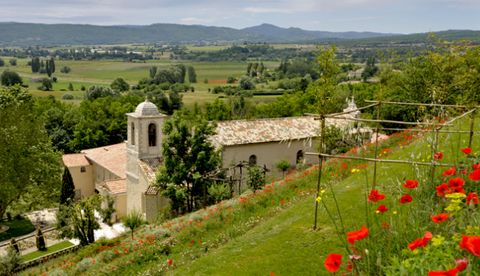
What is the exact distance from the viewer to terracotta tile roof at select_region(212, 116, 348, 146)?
34031mm

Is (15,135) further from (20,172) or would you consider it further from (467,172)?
(467,172)

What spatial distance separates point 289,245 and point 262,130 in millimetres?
24850

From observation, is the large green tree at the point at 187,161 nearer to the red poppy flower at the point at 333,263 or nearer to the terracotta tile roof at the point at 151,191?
the terracotta tile roof at the point at 151,191

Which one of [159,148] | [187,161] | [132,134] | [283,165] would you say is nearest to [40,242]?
[132,134]

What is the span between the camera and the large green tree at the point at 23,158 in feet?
111

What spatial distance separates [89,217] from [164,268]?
1514 centimetres

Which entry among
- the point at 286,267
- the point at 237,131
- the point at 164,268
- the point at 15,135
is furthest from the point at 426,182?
the point at 15,135

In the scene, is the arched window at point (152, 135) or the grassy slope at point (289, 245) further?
the arched window at point (152, 135)

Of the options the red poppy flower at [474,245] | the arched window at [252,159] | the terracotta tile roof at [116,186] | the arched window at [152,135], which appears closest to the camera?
the red poppy flower at [474,245]

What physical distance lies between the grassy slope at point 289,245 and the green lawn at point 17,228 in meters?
27.4

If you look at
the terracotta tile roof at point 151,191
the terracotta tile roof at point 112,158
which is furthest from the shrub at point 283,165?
the terracotta tile roof at point 112,158

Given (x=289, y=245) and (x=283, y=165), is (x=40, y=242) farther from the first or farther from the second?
(x=289, y=245)

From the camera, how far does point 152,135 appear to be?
33125 millimetres

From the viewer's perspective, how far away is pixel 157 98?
262ft
